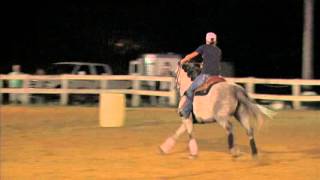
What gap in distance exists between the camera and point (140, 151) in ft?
46.4

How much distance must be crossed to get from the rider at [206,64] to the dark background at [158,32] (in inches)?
1389

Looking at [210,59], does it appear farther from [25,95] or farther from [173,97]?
[25,95]

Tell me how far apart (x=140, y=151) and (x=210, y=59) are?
7.82 feet

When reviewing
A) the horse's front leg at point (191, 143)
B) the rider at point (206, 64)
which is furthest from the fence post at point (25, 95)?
the rider at point (206, 64)

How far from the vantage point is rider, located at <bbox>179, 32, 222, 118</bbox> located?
13.1 meters

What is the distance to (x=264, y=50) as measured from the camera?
5000 centimetres

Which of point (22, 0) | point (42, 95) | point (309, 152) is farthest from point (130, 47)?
point (309, 152)

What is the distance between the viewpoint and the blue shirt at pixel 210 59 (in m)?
13.0

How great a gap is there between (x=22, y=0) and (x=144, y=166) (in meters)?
39.6

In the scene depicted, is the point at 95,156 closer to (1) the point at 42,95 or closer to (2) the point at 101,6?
(1) the point at 42,95

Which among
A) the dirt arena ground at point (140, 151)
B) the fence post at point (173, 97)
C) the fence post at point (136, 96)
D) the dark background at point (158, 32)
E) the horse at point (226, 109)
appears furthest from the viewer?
the dark background at point (158, 32)

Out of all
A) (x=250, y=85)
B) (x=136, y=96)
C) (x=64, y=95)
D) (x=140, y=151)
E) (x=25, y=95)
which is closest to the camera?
(x=140, y=151)

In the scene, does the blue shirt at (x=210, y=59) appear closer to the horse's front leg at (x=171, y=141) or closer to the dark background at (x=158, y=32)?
the horse's front leg at (x=171, y=141)

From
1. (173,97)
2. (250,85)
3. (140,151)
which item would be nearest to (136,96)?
(173,97)
